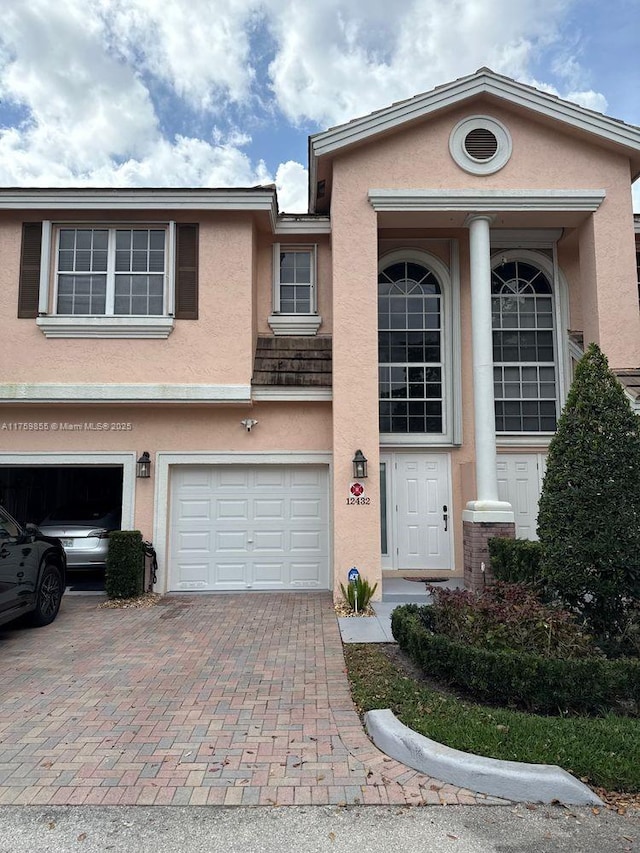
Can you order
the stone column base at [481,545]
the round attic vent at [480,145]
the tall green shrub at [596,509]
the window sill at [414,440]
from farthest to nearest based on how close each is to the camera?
the window sill at [414,440] → the round attic vent at [480,145] → the stone column base at [481,545] → the tall green shrub at [596,509]

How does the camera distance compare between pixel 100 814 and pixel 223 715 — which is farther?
pixel 223 715

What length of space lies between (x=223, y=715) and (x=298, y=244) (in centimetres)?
829

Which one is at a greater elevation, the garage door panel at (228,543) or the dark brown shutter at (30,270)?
the dark brown shutter at (30,270)

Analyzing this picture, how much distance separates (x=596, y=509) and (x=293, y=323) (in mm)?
6353

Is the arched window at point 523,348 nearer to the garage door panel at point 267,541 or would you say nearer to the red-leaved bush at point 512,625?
the garage door panel at point 267,541

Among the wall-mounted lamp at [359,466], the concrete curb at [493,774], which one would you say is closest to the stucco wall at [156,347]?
the wall-mounted lamp at [359,466]

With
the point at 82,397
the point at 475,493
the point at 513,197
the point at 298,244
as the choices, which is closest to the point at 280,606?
the point at 475,493

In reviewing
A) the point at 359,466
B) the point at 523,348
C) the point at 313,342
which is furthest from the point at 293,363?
the point at 523,348

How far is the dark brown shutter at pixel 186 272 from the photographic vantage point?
962 centimetres

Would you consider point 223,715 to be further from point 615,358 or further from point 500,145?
point 500,145

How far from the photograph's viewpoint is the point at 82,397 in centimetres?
930

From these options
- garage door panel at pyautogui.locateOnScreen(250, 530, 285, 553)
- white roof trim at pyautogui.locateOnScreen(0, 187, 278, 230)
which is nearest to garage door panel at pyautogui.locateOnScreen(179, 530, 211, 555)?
garage door panel at pyautogui.locateOnScreen(250, 530, 285, 553)

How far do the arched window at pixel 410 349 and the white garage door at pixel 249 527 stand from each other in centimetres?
197

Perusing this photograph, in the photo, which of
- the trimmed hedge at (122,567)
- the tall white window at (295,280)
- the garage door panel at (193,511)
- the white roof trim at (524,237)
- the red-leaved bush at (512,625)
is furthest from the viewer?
the tall white window at (295,280)
